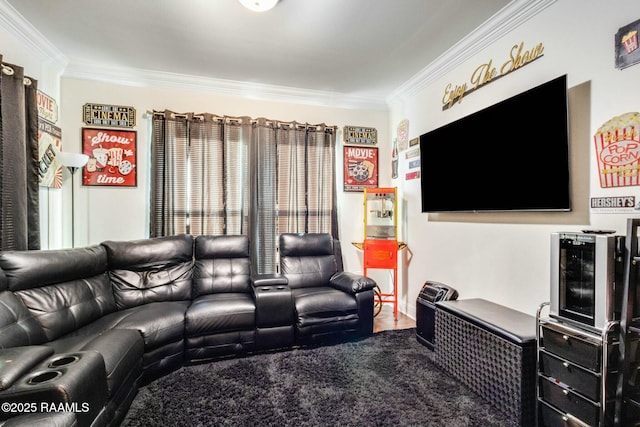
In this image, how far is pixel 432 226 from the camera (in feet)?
10.6

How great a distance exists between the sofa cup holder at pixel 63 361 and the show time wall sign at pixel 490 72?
11.1 feet

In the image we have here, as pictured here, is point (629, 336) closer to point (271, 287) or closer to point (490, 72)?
point (490, 72)

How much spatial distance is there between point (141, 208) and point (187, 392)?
217cm

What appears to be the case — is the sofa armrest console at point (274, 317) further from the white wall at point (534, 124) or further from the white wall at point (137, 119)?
the white wall at point (137, 119)

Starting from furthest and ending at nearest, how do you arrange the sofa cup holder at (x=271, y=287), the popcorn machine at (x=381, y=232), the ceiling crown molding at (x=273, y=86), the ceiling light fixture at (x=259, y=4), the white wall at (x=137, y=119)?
the popcorn machine at (x=381, y=232)
the white wall at (x=137, y=119)
the sofa cup holder at (x=271, y=287)
the ceiling crown molding at (x=273, y=86)
the ceiling light fixture at (x=259, y=4)

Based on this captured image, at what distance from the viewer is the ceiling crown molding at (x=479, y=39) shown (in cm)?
212

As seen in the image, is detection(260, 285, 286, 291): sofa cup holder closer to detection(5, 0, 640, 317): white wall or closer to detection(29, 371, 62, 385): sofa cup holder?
detection(5, 0, 640, 317): white wall

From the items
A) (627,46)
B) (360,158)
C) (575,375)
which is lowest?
(575,375)

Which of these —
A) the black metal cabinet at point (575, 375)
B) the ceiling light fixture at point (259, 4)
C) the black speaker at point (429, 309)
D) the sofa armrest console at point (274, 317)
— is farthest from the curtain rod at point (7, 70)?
the black metal cabinet at point (575, 375)

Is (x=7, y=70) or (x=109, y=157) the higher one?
(x=7, y=70)

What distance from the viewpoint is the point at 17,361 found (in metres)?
1.26

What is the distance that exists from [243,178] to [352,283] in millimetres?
1848

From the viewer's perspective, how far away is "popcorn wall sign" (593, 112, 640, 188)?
1.56 meters

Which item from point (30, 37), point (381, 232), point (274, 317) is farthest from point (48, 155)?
point (381, 232)
